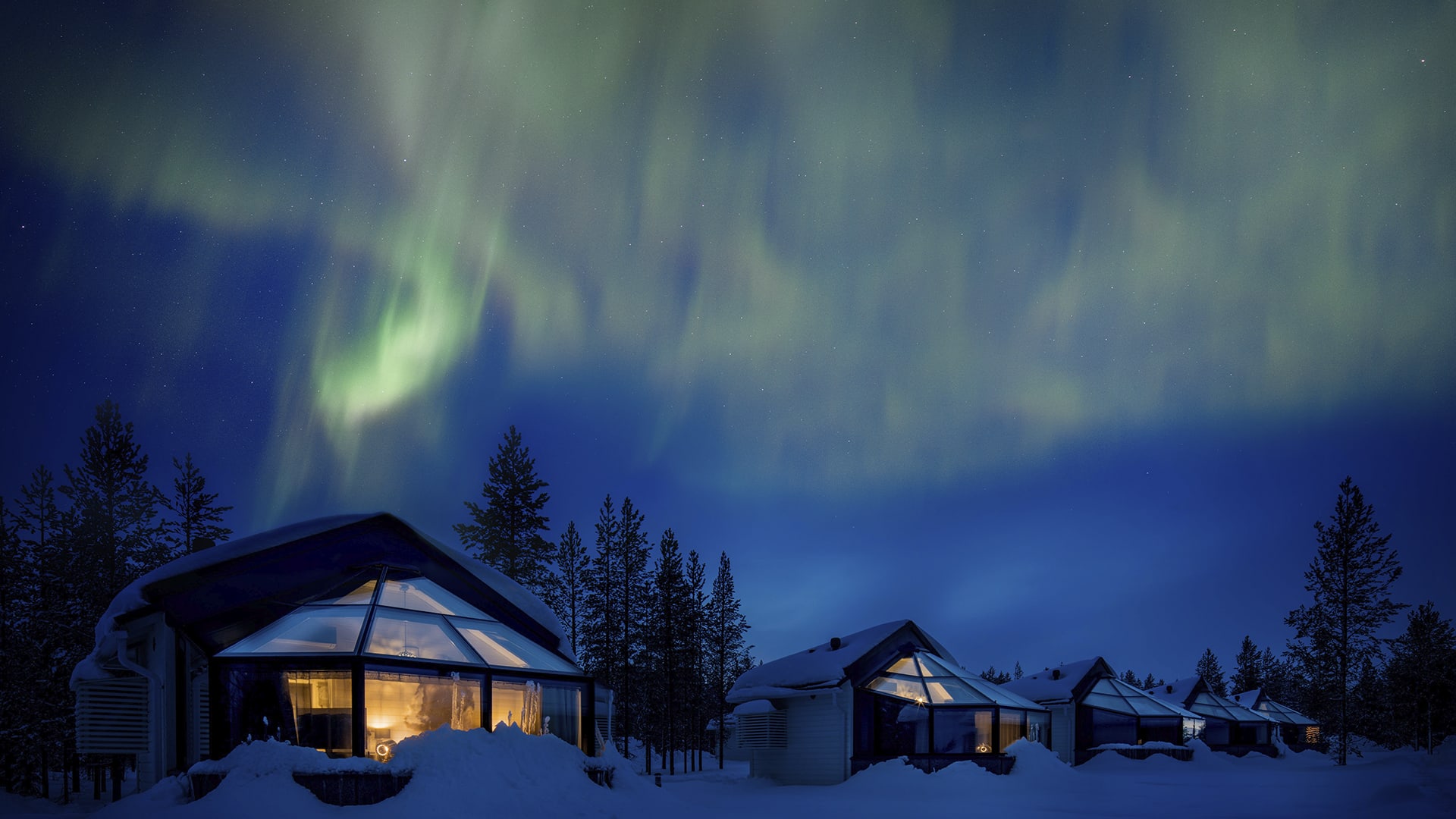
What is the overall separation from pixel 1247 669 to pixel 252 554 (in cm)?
7737

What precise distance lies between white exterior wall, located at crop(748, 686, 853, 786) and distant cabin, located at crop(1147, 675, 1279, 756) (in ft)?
77.4

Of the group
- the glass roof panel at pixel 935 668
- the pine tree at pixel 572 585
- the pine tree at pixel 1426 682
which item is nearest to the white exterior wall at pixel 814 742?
the glass roof panel at pixel 935 668

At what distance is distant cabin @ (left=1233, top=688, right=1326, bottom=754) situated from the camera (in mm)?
Answer: 43969

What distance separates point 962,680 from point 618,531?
1914 cm

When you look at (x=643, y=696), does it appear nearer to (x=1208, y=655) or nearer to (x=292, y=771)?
(x=292, y=771)

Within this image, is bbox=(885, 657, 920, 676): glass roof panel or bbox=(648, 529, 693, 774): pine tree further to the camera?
bbox=(648, 529, 693, 774): pine tree

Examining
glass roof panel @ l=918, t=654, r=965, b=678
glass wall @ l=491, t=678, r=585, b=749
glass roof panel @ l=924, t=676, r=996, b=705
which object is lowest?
glass roof panel @ l=924, t=676, r=996, b=705

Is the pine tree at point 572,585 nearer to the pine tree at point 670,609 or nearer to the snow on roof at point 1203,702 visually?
the pine tree at point 670,609

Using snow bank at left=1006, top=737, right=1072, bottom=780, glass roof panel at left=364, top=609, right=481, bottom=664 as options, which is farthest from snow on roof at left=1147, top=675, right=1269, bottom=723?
glass roof panel at left=364, top=609, right=481, bottom=664

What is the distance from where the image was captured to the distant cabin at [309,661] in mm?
11883

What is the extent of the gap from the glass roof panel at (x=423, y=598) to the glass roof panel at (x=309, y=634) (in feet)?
2.53

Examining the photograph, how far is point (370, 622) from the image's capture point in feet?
42.0

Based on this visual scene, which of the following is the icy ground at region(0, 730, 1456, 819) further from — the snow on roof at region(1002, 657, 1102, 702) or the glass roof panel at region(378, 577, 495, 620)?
the snow on roof at region(1002, 657, 1102, 702)

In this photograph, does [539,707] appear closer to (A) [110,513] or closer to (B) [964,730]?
(B) [964,730]
